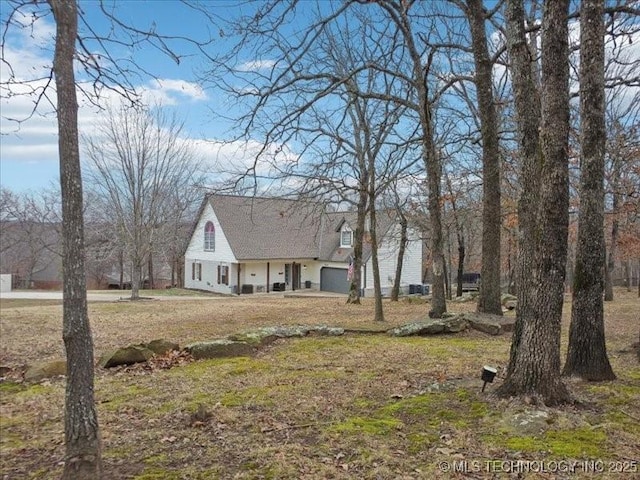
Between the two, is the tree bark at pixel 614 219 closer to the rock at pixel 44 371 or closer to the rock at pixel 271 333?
the rock at pixel 271 333

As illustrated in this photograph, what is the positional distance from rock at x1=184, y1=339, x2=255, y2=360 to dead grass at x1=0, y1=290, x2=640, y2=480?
1.02ft

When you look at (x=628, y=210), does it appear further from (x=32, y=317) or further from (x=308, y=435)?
(x=32, y=317)

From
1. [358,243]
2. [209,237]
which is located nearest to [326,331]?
[358,243]

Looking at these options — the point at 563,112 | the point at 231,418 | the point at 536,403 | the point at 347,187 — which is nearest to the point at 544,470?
Result: the point at 536,403

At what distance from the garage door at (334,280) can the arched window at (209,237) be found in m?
8.17

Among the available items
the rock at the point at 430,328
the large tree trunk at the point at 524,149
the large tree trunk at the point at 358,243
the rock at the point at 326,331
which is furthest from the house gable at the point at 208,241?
the large tree trunk at the point at 524,149

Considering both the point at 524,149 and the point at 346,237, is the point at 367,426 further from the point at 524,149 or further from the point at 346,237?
the point at 346,237

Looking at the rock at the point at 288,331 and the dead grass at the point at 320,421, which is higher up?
the rock at the point at 288,331

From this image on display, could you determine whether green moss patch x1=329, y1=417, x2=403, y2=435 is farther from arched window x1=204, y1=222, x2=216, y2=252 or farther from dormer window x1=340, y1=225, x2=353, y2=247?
arched window x1=204, y1=222, x2=216, y2=252

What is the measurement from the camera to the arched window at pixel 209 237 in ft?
115

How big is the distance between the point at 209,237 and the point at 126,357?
95.7 ft

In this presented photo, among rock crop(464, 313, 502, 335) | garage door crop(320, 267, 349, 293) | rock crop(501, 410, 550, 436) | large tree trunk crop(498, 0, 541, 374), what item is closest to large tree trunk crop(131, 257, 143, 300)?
garage door crop(320, 267, 349, 293)

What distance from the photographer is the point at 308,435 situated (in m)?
3.90

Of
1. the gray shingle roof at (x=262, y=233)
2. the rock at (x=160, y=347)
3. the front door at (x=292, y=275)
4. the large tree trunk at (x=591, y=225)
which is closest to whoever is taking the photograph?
the large tree trunk at (x=591, y=225)
